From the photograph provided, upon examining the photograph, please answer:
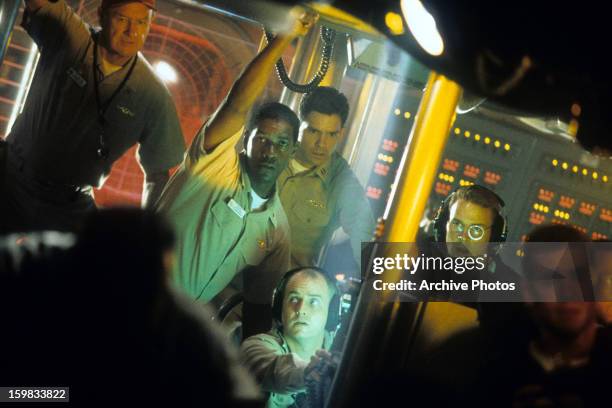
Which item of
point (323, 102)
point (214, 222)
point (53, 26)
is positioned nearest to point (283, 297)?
point (214, 222)

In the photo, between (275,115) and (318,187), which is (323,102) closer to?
(275,115)

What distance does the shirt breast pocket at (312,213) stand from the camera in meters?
3.81

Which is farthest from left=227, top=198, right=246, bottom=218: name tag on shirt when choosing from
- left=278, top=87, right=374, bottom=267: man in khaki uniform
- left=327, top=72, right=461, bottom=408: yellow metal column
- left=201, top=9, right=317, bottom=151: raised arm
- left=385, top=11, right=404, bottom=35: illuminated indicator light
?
left=385, top=11, right=404, bottom=35: illuminated indicator light

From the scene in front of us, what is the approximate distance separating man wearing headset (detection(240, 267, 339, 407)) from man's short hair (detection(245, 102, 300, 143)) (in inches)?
34.9

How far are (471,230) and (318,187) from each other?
3.62 feet

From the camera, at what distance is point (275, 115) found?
348cm

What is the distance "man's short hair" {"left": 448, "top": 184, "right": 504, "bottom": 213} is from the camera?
3209 mm

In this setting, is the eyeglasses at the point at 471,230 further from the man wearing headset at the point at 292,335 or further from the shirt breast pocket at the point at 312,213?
the shirt breast pocket at the point at 312,213

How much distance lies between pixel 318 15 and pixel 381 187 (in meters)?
2.12

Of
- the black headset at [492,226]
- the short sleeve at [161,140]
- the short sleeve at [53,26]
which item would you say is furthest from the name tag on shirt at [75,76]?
the black headset at [492,226]

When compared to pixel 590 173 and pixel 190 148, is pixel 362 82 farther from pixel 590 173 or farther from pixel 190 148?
pixel 590 173

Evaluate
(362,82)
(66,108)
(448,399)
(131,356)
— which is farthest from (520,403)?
(362,82)

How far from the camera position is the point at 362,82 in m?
4.39

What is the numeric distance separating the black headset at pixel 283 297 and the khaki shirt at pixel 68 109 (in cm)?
113
